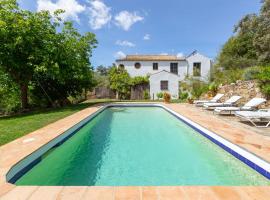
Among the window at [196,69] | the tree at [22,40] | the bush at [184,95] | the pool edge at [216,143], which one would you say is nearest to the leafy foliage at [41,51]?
the tree at [22,40]

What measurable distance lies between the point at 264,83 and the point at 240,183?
8918mm

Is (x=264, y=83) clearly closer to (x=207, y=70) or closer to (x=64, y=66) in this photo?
(x=64, y=66)

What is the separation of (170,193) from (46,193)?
1641 mm

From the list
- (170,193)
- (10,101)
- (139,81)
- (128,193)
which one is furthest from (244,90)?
(10,101)

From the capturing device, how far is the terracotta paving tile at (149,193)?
2922mm

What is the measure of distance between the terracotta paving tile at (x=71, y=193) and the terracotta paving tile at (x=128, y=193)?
47 cm

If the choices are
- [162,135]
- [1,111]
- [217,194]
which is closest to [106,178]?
[217,194]

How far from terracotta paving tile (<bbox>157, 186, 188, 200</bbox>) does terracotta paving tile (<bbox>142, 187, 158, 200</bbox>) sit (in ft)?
0.20

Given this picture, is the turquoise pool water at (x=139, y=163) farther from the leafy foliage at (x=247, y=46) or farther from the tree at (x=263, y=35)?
the tree at (x=263, y=35)

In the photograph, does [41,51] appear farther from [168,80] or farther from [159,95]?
[168,80]

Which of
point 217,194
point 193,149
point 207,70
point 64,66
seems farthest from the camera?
point 207,70

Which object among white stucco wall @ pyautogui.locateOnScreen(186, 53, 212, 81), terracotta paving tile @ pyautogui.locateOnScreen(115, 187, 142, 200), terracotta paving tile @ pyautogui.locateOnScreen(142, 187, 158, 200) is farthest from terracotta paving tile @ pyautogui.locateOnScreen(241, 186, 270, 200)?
white stucco wall @ pyautogui.locateOnScreen(186, 53, 212, 81)

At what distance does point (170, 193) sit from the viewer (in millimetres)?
3033

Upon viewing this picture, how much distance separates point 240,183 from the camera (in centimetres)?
392
